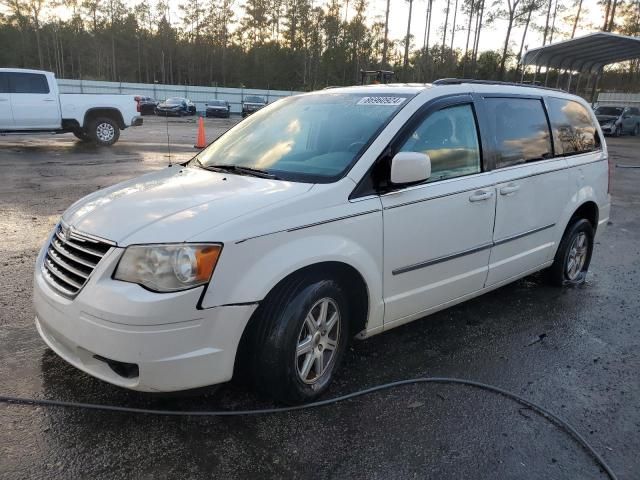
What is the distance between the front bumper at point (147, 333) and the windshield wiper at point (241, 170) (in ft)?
3.18

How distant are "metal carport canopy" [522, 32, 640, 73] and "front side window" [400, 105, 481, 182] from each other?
22.6m

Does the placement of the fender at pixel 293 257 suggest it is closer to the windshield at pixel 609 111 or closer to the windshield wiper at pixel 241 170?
Result: the windshield wiper at pixel 241 170

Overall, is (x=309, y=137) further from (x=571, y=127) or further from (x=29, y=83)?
(x=29, y=83)

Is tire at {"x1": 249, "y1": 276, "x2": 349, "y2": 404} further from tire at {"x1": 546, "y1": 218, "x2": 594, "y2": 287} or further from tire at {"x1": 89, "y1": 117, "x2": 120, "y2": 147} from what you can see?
tire at {"x1": 89, "y1": 117, "x2": 120, "y2": 147}

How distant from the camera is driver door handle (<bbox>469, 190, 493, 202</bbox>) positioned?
364cm

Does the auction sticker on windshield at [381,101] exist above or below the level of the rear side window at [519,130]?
above

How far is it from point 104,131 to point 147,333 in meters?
14.7

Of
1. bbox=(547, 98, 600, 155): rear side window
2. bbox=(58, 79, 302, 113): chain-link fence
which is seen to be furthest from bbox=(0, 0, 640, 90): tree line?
bbox=(547, 98, 600, 155): rear side window

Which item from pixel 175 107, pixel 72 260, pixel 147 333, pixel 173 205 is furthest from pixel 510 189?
pixel 175 107

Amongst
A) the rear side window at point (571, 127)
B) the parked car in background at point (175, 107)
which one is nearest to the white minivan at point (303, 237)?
the rear side window at point (571, 127)

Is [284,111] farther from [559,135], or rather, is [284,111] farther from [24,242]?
[24,242]

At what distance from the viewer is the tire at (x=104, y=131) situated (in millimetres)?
15375

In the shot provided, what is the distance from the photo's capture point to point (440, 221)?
11.3ft

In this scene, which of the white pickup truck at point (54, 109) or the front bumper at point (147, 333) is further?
the white pickup truck at point (54, 109)
